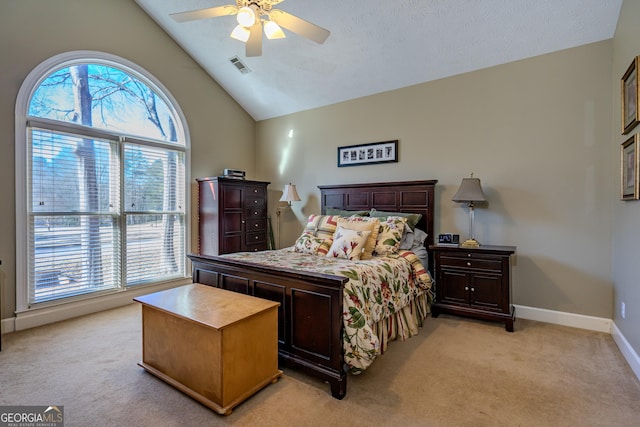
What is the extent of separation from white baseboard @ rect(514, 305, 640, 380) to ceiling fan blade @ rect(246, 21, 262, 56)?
12.2 ft

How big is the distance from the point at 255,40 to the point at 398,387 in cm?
289

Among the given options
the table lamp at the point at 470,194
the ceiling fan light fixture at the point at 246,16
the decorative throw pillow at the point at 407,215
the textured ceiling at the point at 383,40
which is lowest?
the decorative throw pillow at the point at 407,215

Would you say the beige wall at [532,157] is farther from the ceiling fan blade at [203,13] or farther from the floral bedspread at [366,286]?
the ceiling fan blade at [203,13]

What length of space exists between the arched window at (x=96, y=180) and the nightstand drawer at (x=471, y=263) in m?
3.61

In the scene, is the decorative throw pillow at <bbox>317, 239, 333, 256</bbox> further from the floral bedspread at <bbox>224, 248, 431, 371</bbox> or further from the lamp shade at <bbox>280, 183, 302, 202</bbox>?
the lamp shade at <bbox>280, 183, 302, 202</bbox>

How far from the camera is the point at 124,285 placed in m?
3.96

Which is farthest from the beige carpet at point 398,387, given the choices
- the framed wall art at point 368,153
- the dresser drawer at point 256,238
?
the framed wall art at point 368,153

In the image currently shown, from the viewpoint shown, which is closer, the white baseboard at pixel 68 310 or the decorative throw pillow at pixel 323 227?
the white baseboard at pixel 68 310

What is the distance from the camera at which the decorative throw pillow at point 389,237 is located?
326cm

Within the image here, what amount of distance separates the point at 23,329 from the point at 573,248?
5.55 metres

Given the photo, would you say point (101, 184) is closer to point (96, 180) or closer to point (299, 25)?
point (96, 180)

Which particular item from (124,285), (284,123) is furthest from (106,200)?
(284,123)

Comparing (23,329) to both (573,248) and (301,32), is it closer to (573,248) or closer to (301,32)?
(301,32)

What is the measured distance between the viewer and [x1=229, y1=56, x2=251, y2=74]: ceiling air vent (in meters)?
4.38
